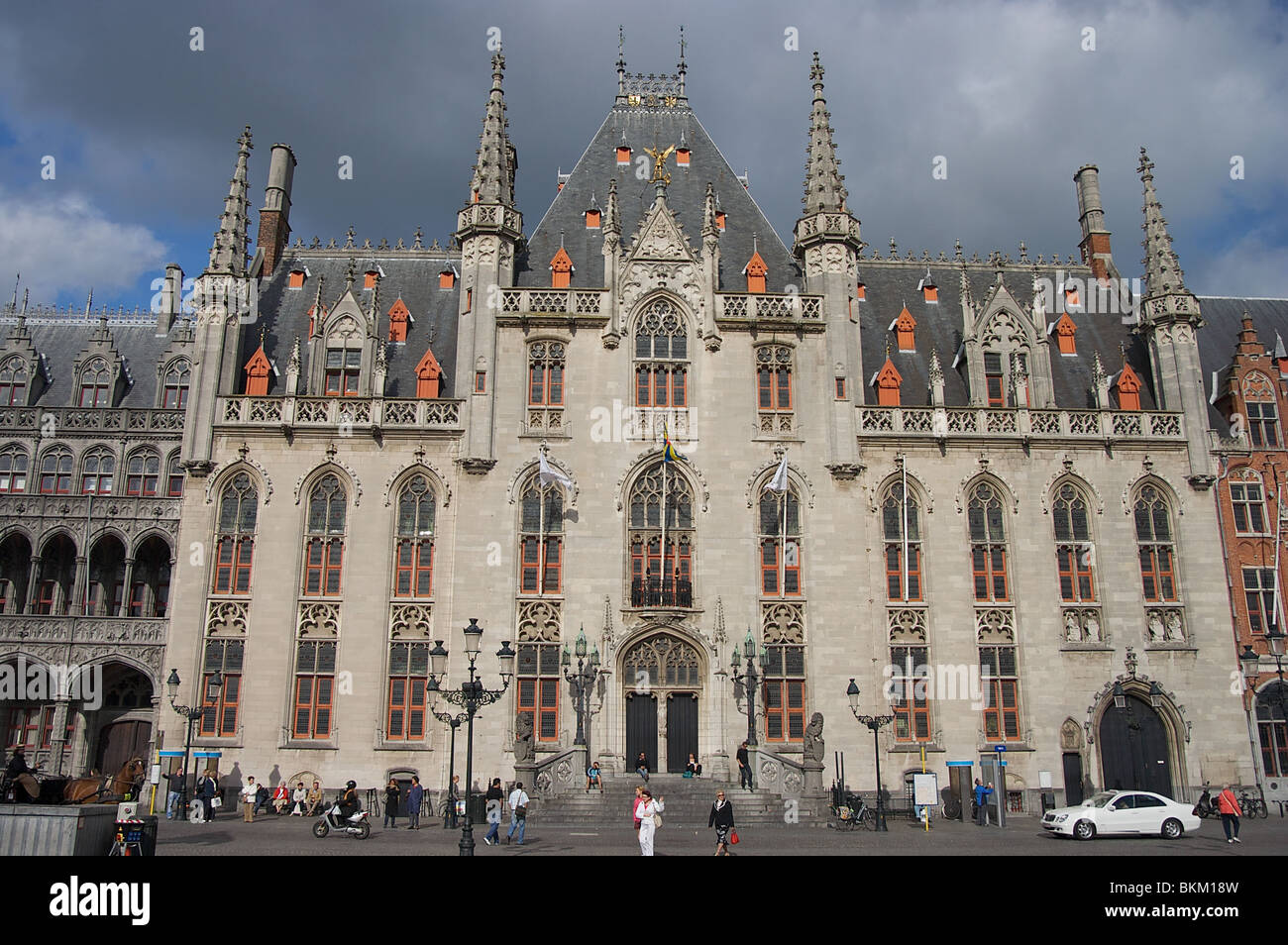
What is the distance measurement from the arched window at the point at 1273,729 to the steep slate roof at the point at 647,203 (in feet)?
75.2

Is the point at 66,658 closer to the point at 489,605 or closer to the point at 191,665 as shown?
the point at 191,665

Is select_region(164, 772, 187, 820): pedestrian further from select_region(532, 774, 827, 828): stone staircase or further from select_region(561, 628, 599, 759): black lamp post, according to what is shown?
select_region(561, 628, 599, 759): black lamp post

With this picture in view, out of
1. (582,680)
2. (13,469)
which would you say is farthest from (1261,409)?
(13,469)

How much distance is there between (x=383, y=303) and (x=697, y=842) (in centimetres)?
2631

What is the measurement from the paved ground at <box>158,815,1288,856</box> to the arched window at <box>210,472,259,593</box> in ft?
28.6

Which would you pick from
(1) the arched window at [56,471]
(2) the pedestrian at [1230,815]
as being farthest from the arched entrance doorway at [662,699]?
(1) the arched window at [56,471]

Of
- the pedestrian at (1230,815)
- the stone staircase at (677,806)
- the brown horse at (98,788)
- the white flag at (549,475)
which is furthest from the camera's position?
the white flag at (549,475)

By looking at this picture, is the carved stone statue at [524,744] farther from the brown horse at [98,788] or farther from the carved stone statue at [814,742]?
the brown horse at [98,788]

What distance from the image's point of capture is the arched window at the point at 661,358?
120 feet

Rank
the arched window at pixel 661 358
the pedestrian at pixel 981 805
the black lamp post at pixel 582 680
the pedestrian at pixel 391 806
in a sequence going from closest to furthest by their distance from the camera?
the pedestrian at pixel 391 806, the pedestrian at pixel 981 805, the black lamp post at pixel 582 680, the arched window at pixel 661 358

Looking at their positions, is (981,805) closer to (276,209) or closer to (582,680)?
(582,680)

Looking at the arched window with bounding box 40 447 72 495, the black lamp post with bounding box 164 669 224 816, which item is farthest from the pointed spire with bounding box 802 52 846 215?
the arched window with bounding box 40 447 72 495

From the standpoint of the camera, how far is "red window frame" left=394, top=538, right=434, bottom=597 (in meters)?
34.2

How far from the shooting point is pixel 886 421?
36312 mm
